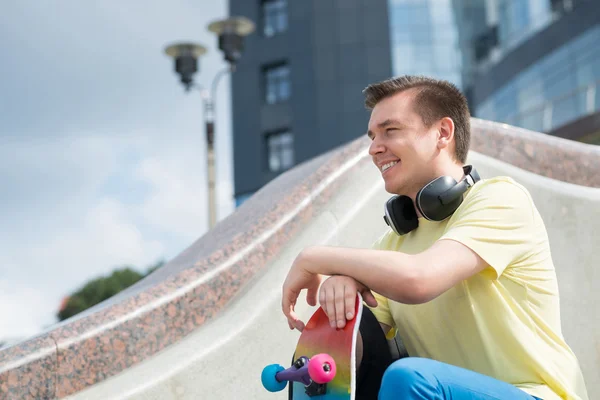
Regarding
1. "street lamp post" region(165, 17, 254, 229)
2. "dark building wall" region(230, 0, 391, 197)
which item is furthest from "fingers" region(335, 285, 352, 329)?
"dark building wall" region(230, 0, 391, 197)

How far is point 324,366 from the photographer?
2.05 metres

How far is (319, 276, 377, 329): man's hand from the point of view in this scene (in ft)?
7.03

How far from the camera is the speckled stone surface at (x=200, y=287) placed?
3.09m

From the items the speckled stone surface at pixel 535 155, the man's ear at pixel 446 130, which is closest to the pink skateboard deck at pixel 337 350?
the man's ear at pixel 446 130

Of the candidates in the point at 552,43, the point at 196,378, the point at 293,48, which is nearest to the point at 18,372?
the point at 196,378

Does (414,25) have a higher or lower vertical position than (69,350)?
higher

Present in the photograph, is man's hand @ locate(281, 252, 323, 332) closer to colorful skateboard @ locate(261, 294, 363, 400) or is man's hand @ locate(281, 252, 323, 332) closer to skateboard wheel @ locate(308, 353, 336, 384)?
colorful skateboard @ locate(261, 294, 363, 400)

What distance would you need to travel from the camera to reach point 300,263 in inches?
92.6

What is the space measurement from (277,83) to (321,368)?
36.0 metres

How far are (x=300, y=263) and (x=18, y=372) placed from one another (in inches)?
53.4

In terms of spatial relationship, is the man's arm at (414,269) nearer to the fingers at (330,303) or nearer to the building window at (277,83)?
the fingers at (330,303)

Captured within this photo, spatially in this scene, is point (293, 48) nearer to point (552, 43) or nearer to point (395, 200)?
point (552, 43)

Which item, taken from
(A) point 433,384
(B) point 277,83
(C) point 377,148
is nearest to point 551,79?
(B) point 277,83

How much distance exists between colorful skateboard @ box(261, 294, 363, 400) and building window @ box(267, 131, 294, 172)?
109 ft
